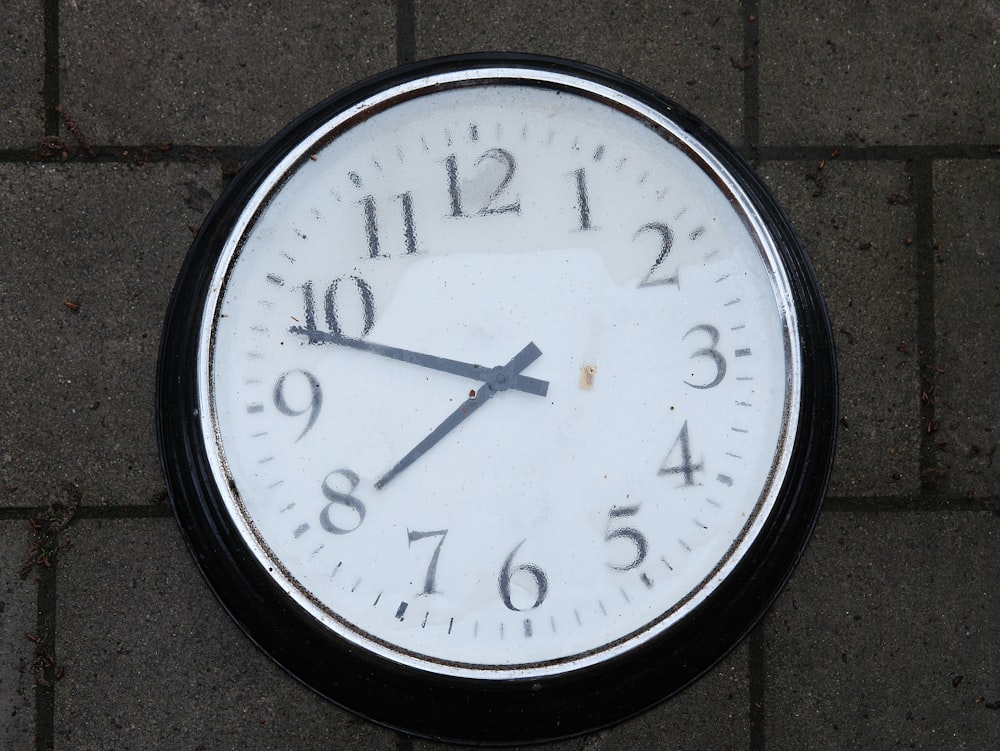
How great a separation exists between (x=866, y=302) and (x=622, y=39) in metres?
0.58

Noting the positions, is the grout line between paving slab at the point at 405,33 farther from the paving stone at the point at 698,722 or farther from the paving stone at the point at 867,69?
the paving stone at the point at 698,722

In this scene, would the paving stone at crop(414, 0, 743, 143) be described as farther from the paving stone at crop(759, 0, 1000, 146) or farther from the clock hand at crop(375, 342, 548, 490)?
the clock hand at crop(375, 342, 548, 490)

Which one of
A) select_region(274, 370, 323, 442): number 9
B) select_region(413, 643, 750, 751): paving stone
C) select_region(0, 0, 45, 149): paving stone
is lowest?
select_region(413, 643, 750, 751): paving stone

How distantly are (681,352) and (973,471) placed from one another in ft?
1.99

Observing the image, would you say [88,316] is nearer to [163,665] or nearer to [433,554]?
[163,665]

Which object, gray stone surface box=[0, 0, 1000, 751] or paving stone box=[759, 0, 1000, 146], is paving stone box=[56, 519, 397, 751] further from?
paving stone box=[759, 0, 1000, 146]

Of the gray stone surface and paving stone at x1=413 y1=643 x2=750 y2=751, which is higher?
the gray stone surface

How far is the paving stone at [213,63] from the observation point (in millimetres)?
1237

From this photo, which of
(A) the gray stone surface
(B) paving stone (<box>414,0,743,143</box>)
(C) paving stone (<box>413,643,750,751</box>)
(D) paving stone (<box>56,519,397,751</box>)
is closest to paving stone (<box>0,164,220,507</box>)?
(A) the gray stone surface

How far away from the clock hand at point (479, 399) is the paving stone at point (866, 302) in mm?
536

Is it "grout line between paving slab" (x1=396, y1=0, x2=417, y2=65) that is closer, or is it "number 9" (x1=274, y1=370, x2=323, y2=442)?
"number 9" (x1=274, y1=370, x2=323, y2=442)

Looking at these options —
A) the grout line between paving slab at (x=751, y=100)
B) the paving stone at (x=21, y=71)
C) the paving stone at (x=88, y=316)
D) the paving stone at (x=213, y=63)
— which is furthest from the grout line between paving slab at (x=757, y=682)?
the paving stone at (x=21, y=71)

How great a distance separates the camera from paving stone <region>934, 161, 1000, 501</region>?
50.4 inches

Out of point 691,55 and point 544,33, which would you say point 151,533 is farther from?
point 691,55
